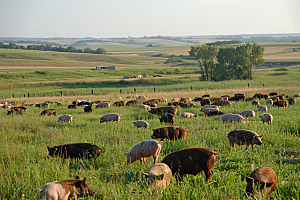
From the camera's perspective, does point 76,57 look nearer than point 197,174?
No

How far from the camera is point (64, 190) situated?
4664 millimetres

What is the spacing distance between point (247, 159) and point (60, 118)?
11.4 m

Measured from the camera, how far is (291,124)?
37.0ft

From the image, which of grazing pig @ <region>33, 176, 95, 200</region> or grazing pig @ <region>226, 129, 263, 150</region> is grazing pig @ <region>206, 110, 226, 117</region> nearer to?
grazing pig @ <region>226, 129, 263, 150</region>

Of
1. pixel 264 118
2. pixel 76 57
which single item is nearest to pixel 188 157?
pixel 264 118

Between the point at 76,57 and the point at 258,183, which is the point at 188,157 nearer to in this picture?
the point at 258,183

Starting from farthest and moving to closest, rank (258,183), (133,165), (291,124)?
1. (291,124)
2. (133,165)
3. (258,183)

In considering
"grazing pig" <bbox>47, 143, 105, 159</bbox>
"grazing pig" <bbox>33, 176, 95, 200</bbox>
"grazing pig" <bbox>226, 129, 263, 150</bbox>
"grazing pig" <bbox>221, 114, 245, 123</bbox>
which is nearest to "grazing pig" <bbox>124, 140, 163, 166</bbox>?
"grazing pig" <bbox>47, 143, 105, 159</bbox>

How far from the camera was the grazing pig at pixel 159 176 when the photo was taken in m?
4.97

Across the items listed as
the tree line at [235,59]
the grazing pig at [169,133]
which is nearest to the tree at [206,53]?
the tree line at [235,59]

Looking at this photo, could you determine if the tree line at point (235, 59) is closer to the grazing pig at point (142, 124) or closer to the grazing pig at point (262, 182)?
the grazing pig at point (142, 124)

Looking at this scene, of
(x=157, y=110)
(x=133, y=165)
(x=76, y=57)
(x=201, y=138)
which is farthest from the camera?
(x=76, y=57)

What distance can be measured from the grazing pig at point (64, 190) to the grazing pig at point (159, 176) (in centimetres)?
121

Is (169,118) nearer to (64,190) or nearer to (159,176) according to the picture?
(159,176)
